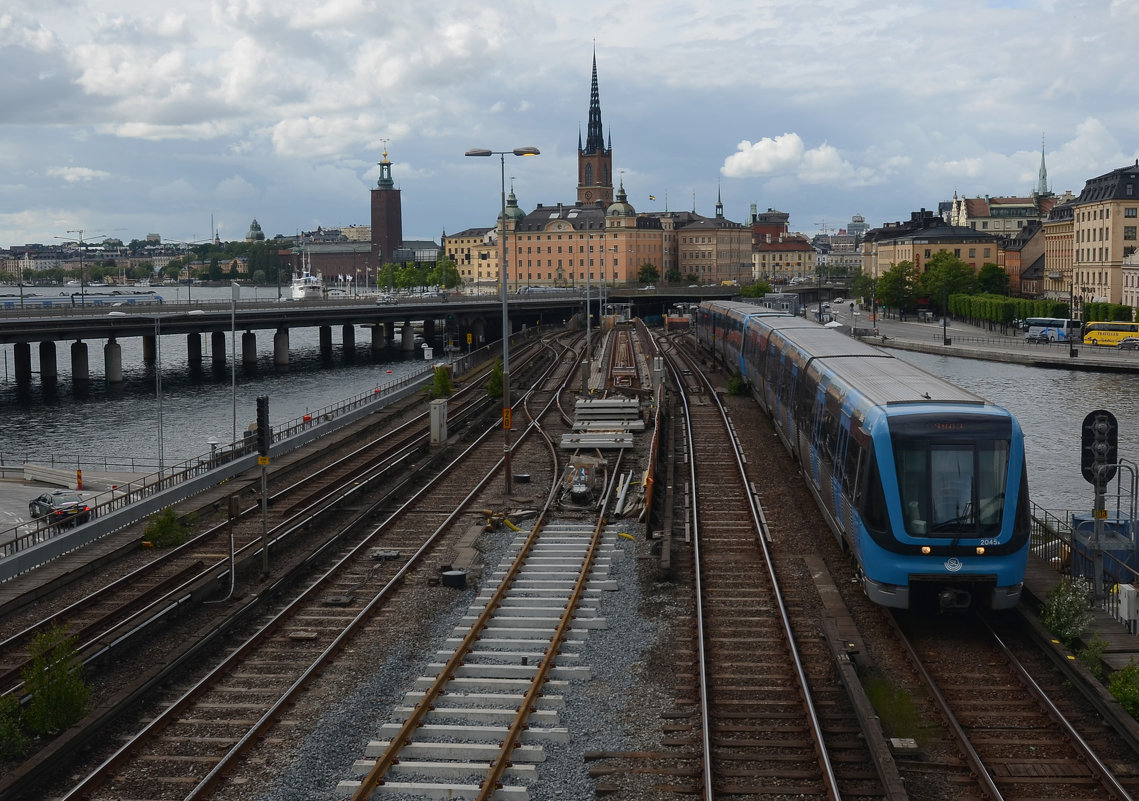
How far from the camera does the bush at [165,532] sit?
2447cm

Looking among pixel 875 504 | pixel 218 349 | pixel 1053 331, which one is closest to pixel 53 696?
pixel 875 504

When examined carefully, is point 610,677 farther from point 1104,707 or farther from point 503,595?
point 1104,707

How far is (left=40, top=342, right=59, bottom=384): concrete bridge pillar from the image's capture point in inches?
3516

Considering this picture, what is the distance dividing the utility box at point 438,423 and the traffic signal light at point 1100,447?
2251 cm

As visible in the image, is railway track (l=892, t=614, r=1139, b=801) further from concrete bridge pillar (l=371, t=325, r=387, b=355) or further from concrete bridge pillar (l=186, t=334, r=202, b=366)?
concrete bridge pillar (l=371, t=325, r=387, b=355)

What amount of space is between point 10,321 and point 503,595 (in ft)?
231

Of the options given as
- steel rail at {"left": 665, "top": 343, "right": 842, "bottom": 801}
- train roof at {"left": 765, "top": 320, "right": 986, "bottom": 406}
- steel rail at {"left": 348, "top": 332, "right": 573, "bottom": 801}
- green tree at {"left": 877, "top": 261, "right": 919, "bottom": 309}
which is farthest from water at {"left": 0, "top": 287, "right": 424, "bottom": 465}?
green tree at {"left": 877, "top": 261, "right": 919, "bottom": 309}

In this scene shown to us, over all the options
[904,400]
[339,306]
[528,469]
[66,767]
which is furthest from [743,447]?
[339,306]

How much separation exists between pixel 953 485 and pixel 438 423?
2291 centimetres

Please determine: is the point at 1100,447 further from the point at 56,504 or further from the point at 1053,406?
the point at 1053,406

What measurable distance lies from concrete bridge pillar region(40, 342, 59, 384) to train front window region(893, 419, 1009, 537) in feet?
278

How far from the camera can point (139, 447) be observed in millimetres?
58750

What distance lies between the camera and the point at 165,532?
2455 centimetres

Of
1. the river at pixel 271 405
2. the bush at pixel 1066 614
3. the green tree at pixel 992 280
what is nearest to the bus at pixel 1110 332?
the river at pixel 271 405
